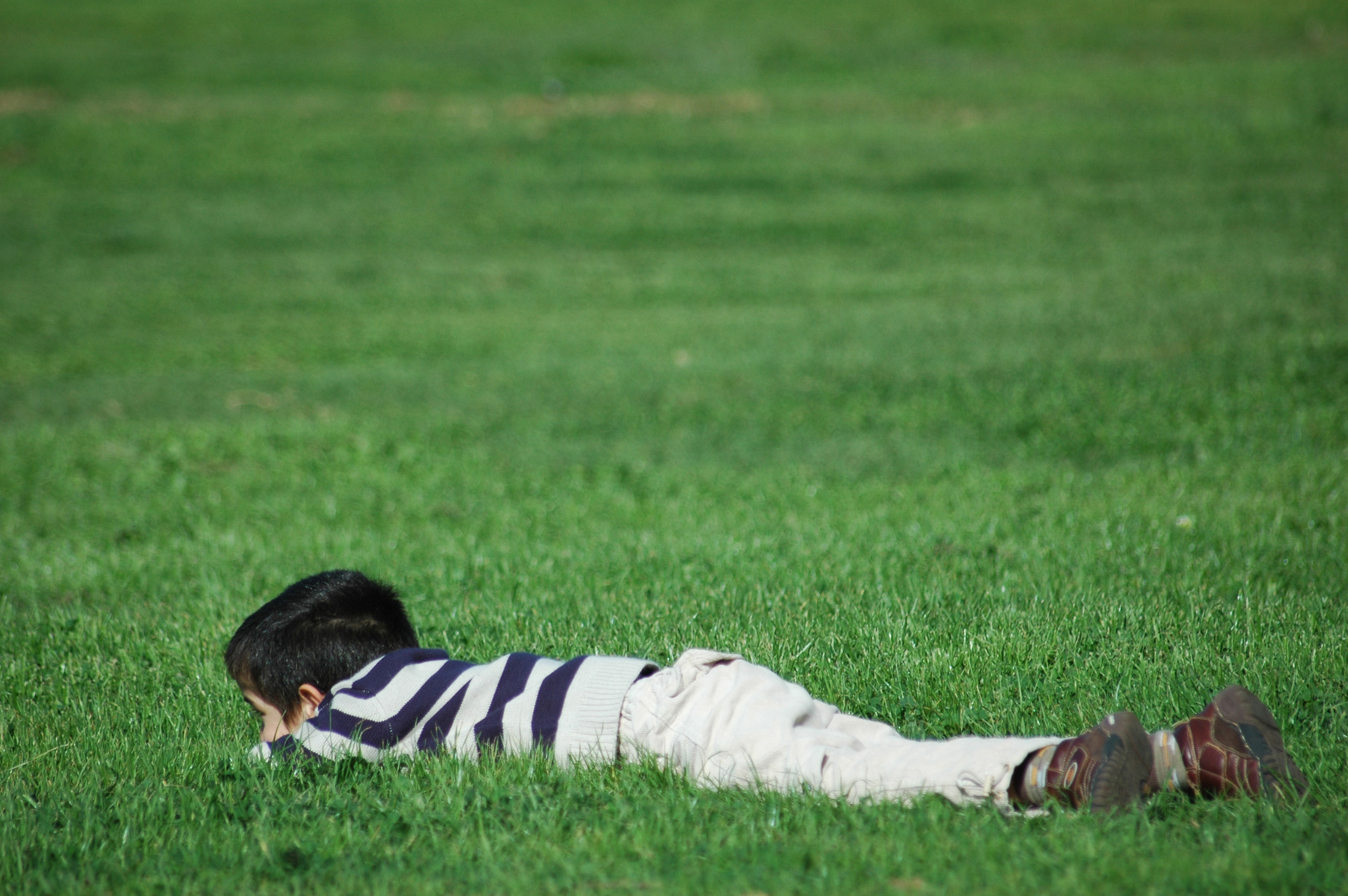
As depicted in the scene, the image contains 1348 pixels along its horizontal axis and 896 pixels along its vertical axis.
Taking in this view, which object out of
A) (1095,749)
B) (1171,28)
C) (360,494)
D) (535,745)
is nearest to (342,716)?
(535,745)

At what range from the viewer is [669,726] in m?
3.45

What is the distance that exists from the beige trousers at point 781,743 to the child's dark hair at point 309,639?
1.06 m

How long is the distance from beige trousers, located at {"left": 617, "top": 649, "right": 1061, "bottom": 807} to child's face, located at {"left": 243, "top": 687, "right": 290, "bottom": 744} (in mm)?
1256

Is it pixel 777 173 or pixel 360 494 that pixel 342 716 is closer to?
pixel 360 494

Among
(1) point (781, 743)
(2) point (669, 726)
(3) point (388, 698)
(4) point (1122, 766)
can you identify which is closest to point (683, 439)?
(3) point (388, 698)

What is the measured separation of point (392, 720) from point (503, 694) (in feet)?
1.21

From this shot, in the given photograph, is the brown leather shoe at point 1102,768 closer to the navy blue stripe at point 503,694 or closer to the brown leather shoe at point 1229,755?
the brown leather shoe at point 1229,755

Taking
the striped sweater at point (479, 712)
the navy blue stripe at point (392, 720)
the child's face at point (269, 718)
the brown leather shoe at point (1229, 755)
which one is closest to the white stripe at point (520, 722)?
the striped sweater at point (479, 712)

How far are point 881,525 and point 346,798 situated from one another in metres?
3.73

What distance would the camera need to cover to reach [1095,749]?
3.00m

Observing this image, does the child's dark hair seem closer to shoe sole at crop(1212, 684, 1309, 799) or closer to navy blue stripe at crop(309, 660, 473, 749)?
navy blue stripe at crop(309, 660, 473, 749)

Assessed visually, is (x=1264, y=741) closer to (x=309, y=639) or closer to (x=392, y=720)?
(x=392, y=720)

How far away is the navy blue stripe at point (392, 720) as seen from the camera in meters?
3.58

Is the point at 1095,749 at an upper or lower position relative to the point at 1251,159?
lower
